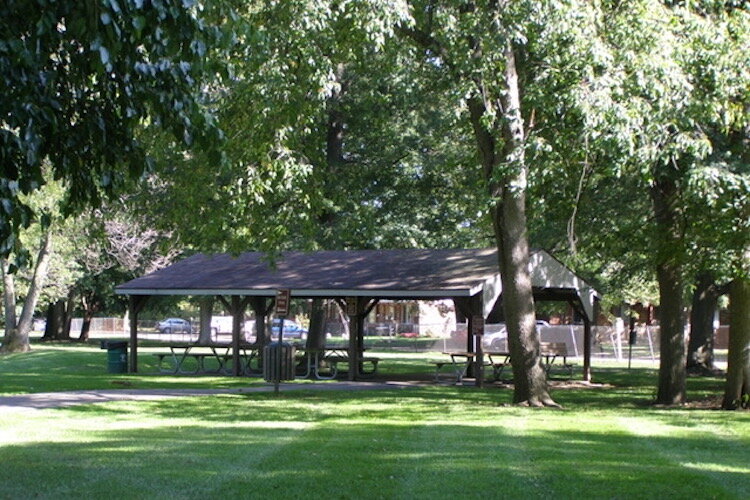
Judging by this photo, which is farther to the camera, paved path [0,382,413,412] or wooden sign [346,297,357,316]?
wooden sign [346,297,357,316]

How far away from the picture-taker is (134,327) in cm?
2775

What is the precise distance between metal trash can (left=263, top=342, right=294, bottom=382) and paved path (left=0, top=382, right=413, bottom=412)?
30 centimetres

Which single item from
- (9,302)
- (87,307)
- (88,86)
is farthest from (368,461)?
(87,307)

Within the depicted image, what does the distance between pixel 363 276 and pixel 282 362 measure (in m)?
4.31

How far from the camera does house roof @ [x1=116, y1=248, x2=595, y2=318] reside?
24.2 m

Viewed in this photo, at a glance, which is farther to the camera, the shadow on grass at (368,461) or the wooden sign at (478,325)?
the wooden sign at (478,325)

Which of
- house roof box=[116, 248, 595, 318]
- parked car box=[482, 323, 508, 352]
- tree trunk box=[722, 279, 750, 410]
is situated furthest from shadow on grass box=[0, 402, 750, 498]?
parked car box=[482, 323, 508, 352]

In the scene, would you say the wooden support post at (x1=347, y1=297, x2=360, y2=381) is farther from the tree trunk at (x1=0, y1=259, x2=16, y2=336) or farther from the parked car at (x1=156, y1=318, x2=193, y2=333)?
the parked car at (x1=156, y1=318, x2=193, y2=333)

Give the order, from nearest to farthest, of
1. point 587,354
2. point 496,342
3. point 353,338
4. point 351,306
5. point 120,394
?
point 120,394 → point 353,338 → point 351,306 → point 587,354 → point 496,342

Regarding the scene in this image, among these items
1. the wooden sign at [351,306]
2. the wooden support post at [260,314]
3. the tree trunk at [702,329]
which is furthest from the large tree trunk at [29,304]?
the tree trunk at [702,329]

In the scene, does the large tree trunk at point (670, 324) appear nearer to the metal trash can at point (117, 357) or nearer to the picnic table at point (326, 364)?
the picnic table at point (326, 364)

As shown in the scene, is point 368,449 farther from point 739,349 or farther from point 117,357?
point 117,357

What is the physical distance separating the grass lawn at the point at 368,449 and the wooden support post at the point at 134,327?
29.6 ft

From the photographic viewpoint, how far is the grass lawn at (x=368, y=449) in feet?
29.3
